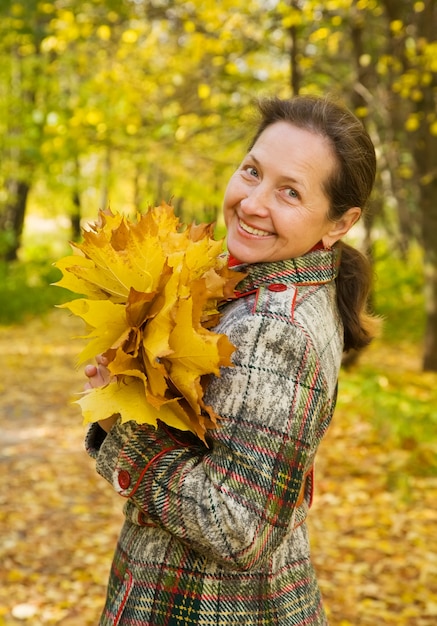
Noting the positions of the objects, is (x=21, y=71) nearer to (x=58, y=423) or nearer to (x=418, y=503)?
(x=58, y=423)

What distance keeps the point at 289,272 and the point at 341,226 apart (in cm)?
19

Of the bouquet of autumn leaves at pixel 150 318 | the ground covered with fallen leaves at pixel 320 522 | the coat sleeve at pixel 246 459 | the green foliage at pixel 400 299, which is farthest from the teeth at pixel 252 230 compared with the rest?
the green foliage at pixel 400 299

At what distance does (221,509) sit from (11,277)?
12861 mm

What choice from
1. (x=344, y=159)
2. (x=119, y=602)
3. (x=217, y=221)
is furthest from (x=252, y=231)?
(x=217, y=221)

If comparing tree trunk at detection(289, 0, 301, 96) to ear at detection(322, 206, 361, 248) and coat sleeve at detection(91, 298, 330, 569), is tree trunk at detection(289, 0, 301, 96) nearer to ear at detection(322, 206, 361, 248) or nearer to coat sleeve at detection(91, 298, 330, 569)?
ear at detection(322, 206, 361, 248)

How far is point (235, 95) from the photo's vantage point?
10.0m

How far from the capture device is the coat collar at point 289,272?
5.39 feet

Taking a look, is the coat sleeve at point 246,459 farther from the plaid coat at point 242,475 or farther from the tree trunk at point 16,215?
the tree trunk at point 16,215

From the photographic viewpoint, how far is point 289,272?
65.2 inches

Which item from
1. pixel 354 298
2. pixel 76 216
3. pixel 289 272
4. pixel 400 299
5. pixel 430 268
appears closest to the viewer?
pixel 289 272

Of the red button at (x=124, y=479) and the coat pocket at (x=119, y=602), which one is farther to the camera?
the coat pocket at (x=119, y=602)

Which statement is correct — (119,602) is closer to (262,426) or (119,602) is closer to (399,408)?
(262,426)

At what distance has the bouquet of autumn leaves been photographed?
144 centimetres

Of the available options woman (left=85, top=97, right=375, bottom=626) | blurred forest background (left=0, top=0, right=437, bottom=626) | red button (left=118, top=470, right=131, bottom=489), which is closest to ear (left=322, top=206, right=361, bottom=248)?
woman (left=85, top=97, right=375, bottom=626)
